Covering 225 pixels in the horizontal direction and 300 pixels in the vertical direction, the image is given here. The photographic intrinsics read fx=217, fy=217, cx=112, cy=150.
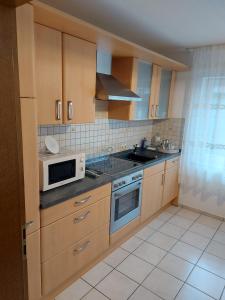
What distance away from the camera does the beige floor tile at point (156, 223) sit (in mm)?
3026

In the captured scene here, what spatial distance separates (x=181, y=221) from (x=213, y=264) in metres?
0.88

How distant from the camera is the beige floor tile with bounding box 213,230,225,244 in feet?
9.05

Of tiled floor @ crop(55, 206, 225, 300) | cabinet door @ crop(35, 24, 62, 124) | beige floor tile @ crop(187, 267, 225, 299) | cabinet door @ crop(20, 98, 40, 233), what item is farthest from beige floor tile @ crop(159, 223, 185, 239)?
cabinet door @ crop(35, 24, 62, 124)

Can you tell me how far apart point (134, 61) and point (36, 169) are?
1.78 metres

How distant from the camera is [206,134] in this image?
3.09 meters

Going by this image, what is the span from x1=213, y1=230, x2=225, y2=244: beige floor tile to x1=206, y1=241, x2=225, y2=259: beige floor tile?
0.08 meters

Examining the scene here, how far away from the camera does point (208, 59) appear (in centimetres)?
291

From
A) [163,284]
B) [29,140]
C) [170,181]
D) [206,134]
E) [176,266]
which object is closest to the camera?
[29,140]

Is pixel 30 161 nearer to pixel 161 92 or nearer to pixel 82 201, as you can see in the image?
pixel 82 201

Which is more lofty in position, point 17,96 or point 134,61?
point 134,61

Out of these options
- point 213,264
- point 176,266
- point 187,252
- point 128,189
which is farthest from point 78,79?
point 213,264

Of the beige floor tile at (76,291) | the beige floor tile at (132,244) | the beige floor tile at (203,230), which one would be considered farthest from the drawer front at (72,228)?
the beige floor tile at (203,230)

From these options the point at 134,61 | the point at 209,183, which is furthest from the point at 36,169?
the point at 209,183

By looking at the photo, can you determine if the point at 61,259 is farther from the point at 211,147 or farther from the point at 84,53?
the point at 211,147
